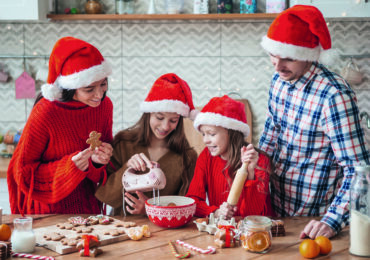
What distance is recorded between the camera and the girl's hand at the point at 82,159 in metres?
1.64

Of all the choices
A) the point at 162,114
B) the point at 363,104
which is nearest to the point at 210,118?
the point at 162,114

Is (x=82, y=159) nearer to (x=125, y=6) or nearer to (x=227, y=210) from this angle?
(x=227, y=210)

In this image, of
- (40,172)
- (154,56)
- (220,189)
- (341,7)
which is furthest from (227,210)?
(154,56)

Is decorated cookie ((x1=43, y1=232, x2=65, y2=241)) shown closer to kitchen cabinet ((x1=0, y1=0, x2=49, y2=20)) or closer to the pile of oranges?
the pile of oranges

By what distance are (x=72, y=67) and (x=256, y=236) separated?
37.4 inches

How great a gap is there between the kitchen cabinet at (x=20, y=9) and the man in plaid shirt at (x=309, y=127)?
175 cm

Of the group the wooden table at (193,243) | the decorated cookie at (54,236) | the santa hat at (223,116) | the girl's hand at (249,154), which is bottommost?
the wooden table at (193,243)

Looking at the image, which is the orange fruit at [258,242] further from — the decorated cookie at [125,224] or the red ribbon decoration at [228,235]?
the decorated cookie at [125,224]

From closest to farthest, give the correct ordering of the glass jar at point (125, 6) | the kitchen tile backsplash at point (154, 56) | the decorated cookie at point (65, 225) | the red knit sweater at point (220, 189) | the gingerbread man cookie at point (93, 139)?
the decorated cookie at point (65, 225)
the gingerbread man cookie at point (93, 139)
the red knit sweater at point (220, 189)
the glass jar at point (125, 6)
the kitchen tile backsplash at point (154, 56)

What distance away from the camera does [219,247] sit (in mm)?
1310

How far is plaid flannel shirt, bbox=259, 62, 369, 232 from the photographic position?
1.48 meters

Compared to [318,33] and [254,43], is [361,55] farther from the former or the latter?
[318,33]

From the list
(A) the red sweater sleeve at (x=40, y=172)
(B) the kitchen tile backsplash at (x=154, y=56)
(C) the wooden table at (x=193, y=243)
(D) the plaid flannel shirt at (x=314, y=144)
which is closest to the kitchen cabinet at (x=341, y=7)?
(B) the kitchen tile backsplash at (x=154, y=56)

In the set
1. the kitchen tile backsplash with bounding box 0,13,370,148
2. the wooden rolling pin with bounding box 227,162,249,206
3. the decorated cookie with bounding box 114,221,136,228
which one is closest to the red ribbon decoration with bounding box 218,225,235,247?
the wooden rolling pin with bounding box 227,162,249,206
